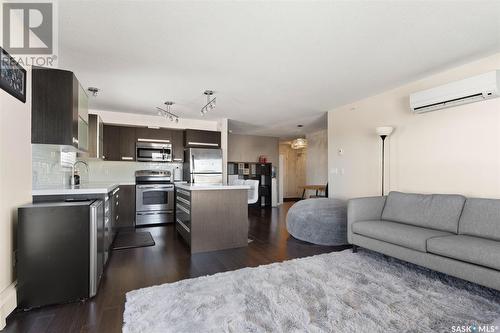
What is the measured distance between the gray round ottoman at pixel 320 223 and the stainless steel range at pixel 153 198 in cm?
280

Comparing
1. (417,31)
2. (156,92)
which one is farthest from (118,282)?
(417,31)

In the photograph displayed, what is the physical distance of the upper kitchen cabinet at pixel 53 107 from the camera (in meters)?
2.38

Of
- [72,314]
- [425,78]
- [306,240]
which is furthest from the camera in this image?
[306,240]

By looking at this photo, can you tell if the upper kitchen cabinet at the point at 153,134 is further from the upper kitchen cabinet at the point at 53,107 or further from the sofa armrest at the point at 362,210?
the sofa armrest at the point at 362,210

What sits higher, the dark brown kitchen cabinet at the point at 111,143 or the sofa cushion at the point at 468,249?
the dark brown kitchen cabinet at the point at 111,143

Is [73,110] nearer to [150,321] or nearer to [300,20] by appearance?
[150,321]

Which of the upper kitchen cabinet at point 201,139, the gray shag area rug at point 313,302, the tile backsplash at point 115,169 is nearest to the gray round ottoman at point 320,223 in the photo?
the gray shag area rug at point 313,302

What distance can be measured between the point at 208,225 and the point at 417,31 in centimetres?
322

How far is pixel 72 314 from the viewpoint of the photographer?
6.31ft

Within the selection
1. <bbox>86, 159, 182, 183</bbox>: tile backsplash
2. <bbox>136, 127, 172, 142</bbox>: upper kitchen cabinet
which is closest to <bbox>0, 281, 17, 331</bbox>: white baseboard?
<bbox>86, 159, 182, 183</bbox>: tile backsplash

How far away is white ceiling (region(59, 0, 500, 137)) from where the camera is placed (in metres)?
1.99

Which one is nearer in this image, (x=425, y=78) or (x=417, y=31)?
(x=417, y=31)

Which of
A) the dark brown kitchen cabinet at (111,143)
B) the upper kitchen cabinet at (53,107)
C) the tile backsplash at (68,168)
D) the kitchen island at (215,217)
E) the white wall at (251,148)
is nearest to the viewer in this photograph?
the upper kitchen cabinet at (53,107)

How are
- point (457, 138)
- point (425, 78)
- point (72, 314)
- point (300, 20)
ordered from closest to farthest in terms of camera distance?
point (72, 314)
point (300, 20)
point (457, 138)
point (425, 78)
